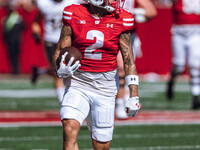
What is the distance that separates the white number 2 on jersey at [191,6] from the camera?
11.5 meters

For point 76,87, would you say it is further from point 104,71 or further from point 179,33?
point 179,33

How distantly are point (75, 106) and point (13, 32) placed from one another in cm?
1557

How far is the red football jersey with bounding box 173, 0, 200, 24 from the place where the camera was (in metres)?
11.5

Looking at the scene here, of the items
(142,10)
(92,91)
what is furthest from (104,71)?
(142,10)

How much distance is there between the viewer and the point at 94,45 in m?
5.41

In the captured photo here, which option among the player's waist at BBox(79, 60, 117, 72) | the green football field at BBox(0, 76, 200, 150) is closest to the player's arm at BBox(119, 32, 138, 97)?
the player's waist at BBox(79, 60, 117, 72)

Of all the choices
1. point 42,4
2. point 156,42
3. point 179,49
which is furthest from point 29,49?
point 42,4

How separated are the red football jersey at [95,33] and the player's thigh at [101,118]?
27 centimetres

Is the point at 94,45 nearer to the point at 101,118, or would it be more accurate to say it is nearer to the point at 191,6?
the point at 101,118

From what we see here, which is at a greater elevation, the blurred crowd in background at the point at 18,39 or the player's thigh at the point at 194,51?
the player's thigh at the point at 194,51

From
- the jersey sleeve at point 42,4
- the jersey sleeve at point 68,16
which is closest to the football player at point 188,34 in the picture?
the jersey sleeve at point 42,4

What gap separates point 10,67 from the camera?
21.1 m

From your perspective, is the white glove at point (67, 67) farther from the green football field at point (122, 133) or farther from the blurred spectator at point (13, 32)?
the blurred spectator at point (13, 32)

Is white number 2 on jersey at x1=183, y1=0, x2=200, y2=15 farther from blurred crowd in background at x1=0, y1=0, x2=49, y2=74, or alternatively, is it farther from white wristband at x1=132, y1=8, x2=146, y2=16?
blurred crowd in background at x1=0, y1=0, x2=49, y2=74
